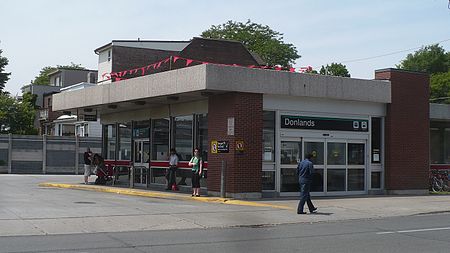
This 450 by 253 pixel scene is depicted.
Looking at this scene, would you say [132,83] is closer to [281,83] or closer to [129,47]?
[281,83]

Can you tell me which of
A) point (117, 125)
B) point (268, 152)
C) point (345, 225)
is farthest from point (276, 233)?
point (117, 125)

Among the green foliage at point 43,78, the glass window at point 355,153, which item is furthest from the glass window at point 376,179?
the green foliage at point 43,78

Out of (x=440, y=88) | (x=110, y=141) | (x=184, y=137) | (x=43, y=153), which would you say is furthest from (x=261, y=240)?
(x=440, y=88)

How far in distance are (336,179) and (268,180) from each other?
10.5ft

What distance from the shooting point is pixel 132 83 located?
22.5m

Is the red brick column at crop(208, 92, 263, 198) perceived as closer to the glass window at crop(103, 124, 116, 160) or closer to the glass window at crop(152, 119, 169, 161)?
the glass window at crop(152, 119, 169, 161)

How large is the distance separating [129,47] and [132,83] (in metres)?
31.8

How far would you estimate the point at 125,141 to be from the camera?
2728cm

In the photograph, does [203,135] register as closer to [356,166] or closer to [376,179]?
[356,166]

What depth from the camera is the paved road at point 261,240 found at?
1027 cm

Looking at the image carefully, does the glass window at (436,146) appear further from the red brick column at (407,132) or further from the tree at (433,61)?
the tree at (433,61)

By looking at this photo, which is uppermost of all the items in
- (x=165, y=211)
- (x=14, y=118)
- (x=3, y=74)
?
(x=3, y=74)

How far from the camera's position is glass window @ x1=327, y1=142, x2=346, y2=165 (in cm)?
2184

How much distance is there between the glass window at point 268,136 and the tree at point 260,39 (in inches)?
2254
